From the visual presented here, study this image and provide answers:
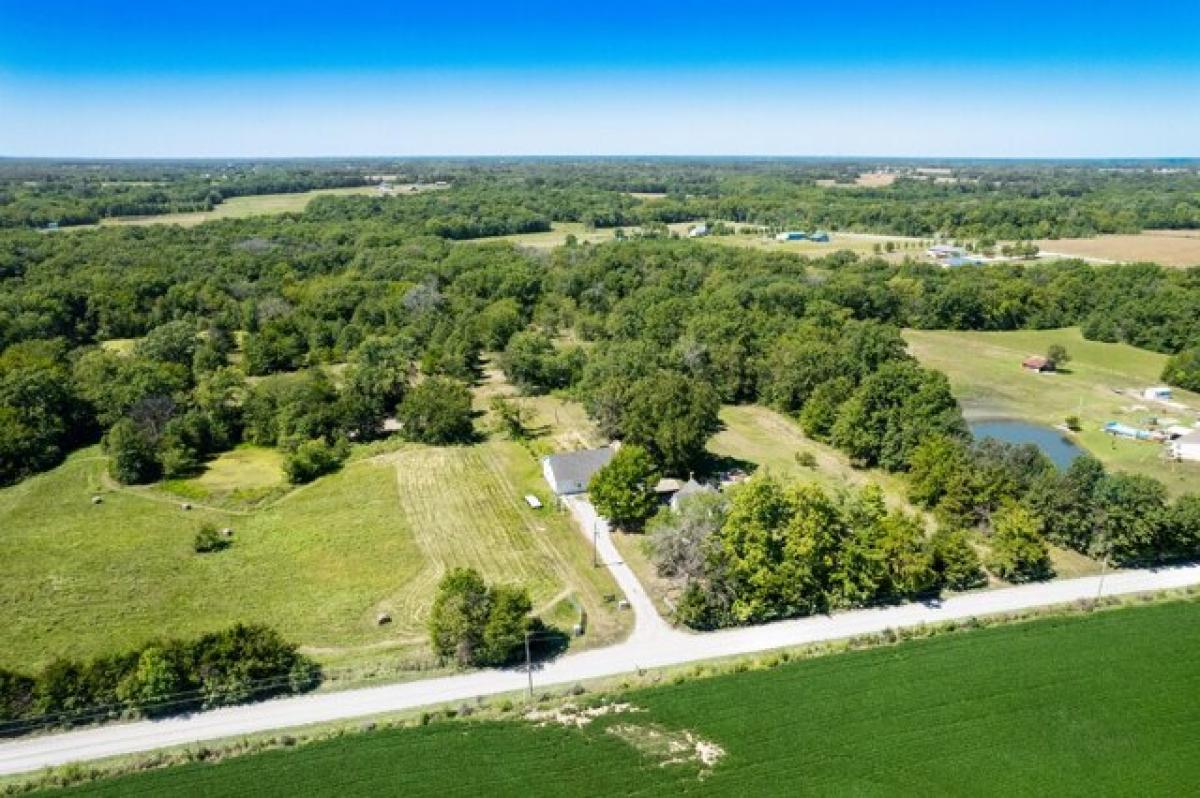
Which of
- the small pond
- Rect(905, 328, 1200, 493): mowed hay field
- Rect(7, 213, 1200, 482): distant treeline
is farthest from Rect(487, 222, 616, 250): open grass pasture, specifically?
the small pond

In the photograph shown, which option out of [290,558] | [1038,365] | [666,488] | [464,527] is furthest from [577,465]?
[1038,365]

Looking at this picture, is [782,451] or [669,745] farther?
[782,451]

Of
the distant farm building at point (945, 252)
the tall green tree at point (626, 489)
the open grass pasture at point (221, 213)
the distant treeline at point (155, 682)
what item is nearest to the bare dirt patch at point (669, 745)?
the distant treeline at point (155, 682)

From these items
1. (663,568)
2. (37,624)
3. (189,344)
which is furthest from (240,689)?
(189,344)

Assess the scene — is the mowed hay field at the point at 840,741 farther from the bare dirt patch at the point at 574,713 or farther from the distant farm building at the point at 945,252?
the distant farm building at the point at 945,252

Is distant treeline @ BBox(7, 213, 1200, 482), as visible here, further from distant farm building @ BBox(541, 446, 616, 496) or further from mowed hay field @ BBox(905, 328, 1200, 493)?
mowed hay field @ BBox(905, 328, 1200, 493)

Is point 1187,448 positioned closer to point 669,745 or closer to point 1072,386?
point 1072,386
